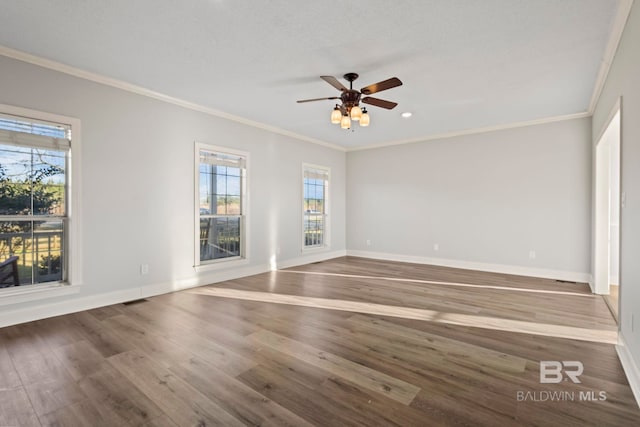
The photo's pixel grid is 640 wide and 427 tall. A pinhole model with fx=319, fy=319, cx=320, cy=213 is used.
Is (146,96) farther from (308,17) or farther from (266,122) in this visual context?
(308,17)

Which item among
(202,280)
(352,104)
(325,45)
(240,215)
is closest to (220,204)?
(240,215)

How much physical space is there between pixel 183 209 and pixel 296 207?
2.45m

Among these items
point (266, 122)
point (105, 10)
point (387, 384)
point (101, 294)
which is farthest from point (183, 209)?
point (387, 384)

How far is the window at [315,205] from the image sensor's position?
7008 mm

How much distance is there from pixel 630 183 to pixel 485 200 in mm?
3764

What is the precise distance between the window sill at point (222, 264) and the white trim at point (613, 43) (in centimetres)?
533

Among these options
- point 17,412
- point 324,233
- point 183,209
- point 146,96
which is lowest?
point 17,412

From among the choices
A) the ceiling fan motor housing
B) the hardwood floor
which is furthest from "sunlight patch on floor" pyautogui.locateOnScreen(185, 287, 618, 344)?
the ceiling fan motor housing

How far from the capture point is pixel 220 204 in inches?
209

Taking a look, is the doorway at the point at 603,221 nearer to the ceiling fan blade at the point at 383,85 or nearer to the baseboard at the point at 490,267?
the baseboard at the point at 490,267

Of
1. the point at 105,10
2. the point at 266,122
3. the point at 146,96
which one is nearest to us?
the point at 105,10

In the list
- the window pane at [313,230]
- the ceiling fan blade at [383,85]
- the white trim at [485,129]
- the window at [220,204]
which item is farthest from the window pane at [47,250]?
the white trim at [485,129]

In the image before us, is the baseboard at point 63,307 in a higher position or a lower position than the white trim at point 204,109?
lower

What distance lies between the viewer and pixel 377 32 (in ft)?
9.18
